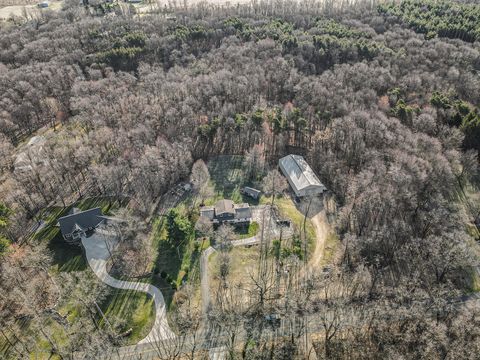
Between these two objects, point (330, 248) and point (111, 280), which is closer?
point (111, 280)

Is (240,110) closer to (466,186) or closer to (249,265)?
(249,265)

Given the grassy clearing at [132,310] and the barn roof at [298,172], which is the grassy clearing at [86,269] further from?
the barn roof at [298,172]

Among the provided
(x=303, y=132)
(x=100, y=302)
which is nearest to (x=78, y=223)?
(x=100, y=302)

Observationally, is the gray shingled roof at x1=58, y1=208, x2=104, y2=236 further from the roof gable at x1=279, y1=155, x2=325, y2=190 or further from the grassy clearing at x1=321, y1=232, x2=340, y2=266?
the grassy clearing at x1=321, y1=232, x2=340, y2=266

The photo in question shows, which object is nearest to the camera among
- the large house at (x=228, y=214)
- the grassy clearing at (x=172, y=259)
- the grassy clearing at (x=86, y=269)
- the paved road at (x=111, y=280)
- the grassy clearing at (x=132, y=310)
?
the paved road at (x=111, y=280)

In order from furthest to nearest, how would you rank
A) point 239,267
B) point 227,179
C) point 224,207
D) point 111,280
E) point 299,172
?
point 227,179 < point 299,172 < point 224,207 < point 239,267 < point 111,280

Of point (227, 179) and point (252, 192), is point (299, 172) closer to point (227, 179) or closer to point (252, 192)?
point (252, 192)

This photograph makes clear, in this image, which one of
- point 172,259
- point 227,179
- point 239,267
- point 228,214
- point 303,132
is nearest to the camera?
point 239,267

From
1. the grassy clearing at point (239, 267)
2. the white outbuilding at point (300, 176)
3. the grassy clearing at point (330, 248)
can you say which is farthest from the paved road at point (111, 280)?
the white outbuilding at point (300, 176)
